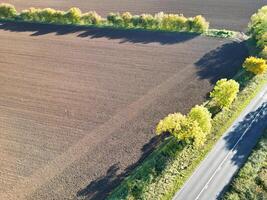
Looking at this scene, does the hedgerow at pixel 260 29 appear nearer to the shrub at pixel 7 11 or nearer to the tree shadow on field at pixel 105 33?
the tree shadow on field at pixel 105 33

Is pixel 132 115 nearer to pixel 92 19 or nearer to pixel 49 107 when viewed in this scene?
pixel 49 107

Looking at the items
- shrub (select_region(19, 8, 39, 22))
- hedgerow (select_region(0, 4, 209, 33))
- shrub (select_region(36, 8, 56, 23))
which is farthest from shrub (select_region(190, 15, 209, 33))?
shrub (select_region(19, 8, 39, 22))

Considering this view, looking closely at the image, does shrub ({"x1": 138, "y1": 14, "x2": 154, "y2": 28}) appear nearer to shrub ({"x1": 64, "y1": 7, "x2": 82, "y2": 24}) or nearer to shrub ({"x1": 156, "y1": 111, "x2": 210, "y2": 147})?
shrub ({"x1": 64, "y1": 7, "x2": 82, "y2": 24})

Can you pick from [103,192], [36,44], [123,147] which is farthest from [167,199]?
[36,44]

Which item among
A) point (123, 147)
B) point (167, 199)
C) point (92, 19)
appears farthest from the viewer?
point (92, 19)

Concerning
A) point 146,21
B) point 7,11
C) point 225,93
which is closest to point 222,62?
point 225,93

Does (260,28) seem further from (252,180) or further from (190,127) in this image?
(252,180)

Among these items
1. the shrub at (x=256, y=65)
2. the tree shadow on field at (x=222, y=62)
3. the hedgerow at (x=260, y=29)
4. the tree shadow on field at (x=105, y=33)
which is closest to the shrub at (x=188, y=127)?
the tree shadow on field at (x=222, y=62)
